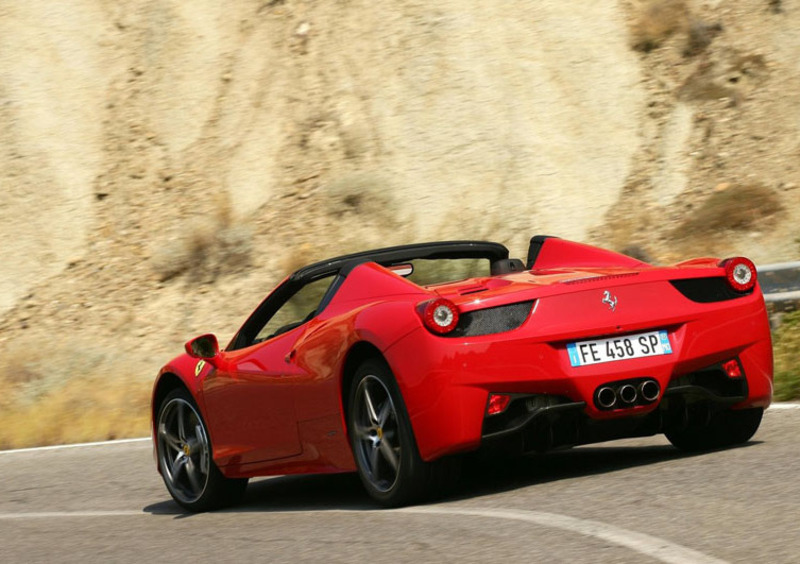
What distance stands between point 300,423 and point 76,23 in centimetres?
2087

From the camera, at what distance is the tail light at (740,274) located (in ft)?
21.4

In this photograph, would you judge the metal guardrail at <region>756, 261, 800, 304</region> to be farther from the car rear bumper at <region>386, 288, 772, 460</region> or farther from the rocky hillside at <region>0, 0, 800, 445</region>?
the car rear bumper at <region>386, 288, 772, 460</region>

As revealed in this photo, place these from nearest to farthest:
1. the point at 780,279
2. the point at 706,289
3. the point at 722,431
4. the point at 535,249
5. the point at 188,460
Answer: the point at 706,289 < the point at 722,431 < the point at 535,249 < the point at 188,460 < the point at 780,279

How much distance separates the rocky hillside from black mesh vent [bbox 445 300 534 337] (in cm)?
1239

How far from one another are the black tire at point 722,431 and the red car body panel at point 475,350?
0.21 metres

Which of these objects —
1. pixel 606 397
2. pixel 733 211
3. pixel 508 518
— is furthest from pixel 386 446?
pixel 733 211

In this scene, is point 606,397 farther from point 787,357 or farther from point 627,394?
point 787,357

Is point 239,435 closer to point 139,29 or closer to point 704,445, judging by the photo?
point 704,445

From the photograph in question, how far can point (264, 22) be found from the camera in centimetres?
2486

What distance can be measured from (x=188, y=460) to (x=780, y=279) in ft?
20.4

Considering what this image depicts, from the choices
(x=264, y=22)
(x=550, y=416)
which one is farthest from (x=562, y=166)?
(x=550, y=416)

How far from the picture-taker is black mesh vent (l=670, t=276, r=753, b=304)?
251 inches

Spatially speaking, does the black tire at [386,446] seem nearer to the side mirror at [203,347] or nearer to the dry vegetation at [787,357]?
the side mirror at [203,347]

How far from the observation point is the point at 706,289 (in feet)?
21.2
